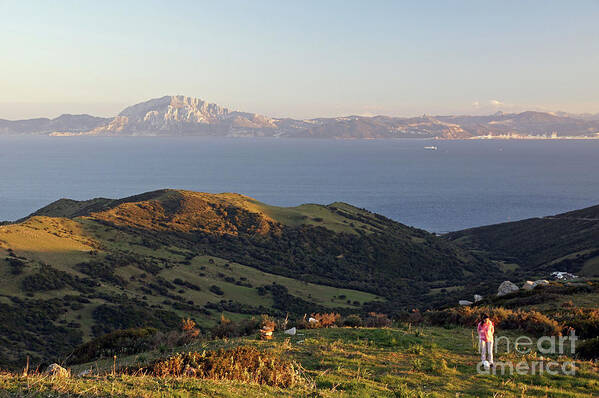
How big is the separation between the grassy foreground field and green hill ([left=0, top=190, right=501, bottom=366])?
94.1ft

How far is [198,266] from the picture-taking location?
84.1 m

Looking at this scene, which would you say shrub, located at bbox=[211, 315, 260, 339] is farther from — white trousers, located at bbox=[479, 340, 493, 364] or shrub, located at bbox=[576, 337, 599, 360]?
shrub, located at bbox=[576, 337, 599, 360]

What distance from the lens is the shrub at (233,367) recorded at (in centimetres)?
1123

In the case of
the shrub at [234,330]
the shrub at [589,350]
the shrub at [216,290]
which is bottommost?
the shrub at [216,290]

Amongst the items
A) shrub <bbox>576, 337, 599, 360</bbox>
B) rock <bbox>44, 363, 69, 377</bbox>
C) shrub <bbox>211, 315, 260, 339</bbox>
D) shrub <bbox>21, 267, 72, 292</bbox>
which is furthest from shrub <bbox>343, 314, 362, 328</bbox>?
shrub <bbox>21, 267, 72, 292</bbox>

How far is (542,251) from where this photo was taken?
341ft

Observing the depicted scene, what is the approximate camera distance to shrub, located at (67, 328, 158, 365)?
18.4m

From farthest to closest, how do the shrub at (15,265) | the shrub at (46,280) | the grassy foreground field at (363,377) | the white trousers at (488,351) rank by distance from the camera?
the shrub at (15,265), the shrub at (46,280), the white trousers at (488,351), the grassy foreground field at (363,377)

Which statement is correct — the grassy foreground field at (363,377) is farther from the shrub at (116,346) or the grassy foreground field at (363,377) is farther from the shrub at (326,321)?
the shrub at (326,321)

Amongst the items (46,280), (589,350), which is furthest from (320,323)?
(46,280)

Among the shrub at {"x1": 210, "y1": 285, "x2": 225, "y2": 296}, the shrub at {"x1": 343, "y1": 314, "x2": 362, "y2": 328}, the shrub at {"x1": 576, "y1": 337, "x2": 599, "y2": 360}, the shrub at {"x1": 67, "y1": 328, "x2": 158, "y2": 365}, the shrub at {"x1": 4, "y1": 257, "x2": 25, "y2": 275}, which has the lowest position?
the shrub at {"x1": 210, "y1": 285, "x2": 225, "y2": 296}

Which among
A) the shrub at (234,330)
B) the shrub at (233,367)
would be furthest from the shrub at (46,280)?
the shrub at (233,367)

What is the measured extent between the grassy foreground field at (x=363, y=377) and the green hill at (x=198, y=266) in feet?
94.1

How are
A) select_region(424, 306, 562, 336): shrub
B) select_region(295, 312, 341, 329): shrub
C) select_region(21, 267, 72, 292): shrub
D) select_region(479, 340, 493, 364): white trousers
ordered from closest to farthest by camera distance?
select_region(479, 340, 493, 364): white trousers → select_region(424, 306, 562, 336): shrub → select_region(295, 312, 341, 329): shrub → select_region(21, 267, 72, 292): shrub
